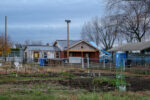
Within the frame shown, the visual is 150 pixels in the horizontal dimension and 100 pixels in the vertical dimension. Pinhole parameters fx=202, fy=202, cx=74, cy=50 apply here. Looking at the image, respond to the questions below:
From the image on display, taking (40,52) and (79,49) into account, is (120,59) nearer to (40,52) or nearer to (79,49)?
(79,49)

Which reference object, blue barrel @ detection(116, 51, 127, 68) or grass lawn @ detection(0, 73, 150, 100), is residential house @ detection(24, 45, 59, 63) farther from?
grass lawn @ detection(0, 73, 150, 100)

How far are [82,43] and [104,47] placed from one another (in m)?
29.1

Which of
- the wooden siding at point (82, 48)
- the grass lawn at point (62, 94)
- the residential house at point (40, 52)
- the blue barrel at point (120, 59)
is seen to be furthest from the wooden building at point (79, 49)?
the grass lawn at point (62, 94)

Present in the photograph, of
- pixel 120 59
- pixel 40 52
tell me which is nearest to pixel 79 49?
pixel 40 52

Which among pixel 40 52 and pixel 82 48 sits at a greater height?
pixel 82 48

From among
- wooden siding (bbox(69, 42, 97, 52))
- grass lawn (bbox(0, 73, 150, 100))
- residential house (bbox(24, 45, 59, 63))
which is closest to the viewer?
grass lawn (bbox(0, 73, 150, 100))

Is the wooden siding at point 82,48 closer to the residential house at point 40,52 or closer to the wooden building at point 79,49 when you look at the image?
the wooden building at point 79,49

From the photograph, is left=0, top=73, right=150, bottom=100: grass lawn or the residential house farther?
the residential house

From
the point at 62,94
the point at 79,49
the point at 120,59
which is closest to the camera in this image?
the point at 62,94

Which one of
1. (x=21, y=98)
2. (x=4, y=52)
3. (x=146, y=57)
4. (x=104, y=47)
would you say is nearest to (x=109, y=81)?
(x=21, y=98)

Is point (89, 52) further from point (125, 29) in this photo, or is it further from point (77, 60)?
point (77, 60)

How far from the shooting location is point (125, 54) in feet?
99.0

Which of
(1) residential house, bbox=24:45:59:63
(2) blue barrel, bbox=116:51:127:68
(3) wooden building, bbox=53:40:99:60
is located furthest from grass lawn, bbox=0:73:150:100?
(1) residential house, bbox=24:45:59:63

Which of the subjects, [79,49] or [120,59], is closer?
[120,59]
